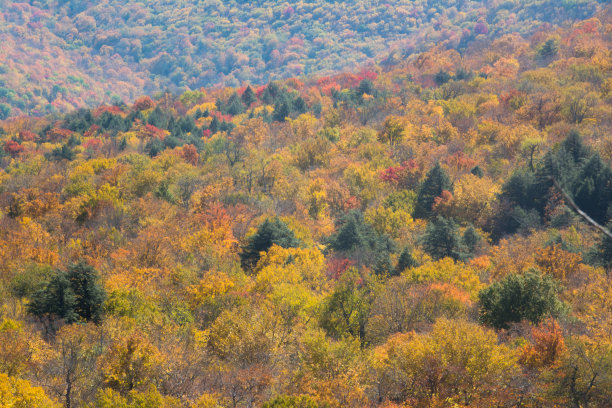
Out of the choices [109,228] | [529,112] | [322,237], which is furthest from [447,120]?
[109,228]

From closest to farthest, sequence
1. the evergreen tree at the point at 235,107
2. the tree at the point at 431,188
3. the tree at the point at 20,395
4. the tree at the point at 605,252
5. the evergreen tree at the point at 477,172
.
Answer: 1. the tree at the point at 20,395
2. the tree at the point at 605,252
3. the tree at the point at 431,188
4. the evergreen tree at the point at 477,172
5. the evergreen tree at the point at 235,107

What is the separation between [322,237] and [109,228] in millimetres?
28175

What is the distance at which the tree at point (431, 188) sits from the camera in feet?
242

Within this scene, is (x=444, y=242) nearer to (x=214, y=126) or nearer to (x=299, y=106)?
(x=299, y=106)

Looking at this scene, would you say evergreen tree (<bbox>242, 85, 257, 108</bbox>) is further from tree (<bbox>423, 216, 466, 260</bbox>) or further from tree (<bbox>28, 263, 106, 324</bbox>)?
tree (<bbox>28, 263, 106, 324</bbox>)

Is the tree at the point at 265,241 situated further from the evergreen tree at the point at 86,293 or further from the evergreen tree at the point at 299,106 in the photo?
the evergreen tree at the point at 299,106

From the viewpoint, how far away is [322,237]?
70125 millimetres

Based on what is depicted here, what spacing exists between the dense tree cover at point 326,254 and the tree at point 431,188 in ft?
0.76

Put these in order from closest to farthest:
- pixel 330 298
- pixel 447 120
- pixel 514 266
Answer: pixel 330 298, pixel 514 266, pixel 447 120

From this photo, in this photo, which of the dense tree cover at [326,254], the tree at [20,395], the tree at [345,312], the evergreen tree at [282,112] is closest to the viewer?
the tree at [20,395]

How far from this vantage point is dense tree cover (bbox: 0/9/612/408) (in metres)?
27.0

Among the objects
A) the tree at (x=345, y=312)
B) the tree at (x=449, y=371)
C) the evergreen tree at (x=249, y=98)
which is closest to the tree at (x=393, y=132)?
the tree at (x=345, y=312)

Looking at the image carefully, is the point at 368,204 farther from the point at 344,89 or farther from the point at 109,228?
the point at 344,89

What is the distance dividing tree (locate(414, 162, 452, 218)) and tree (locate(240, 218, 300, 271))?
79.7 feet
